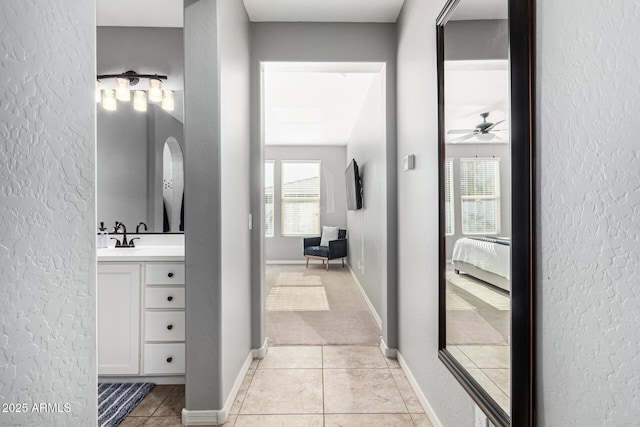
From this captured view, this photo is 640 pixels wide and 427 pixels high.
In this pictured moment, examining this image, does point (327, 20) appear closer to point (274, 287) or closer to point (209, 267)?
point (209, 267)

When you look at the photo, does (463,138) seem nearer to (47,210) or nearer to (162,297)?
(47,210)

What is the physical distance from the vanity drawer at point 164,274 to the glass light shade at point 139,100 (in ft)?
4.44

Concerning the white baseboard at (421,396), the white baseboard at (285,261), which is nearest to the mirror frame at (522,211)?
the white baseboard at (421,396)

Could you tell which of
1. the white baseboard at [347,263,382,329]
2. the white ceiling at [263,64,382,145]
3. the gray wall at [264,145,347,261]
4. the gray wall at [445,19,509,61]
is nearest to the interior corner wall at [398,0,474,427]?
the gray wall at [445,19,509,61]

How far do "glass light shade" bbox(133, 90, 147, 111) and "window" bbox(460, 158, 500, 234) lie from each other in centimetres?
248

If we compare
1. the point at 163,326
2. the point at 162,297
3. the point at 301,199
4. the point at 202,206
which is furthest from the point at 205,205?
the point at 301,199

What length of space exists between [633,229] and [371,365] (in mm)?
2251

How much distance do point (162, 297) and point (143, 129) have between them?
4.68 feet

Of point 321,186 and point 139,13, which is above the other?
point 139,13

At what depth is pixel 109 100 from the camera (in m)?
2.87

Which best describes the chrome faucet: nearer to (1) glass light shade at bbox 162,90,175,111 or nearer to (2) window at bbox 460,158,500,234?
(1) glass light shade at bbox 162,90,175,111

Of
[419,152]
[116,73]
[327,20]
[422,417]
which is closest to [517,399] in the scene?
[422,417]

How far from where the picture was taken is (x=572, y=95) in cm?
88

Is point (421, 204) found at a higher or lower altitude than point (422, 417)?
higher
